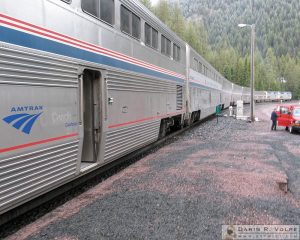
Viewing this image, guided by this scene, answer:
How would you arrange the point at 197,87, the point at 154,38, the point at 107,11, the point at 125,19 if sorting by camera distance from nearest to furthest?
1. the point at 107,11
2. the point at 125,19
3. the point at 154,38
4. the point at 197,87

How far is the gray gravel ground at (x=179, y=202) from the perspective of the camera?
4270 millimetres

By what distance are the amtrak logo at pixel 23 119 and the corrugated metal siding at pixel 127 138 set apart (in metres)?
2.24

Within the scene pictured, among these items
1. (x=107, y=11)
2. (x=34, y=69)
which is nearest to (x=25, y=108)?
(x=34, y=69)

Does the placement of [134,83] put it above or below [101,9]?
below

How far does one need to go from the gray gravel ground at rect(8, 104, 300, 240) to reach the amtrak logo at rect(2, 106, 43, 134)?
1.31m

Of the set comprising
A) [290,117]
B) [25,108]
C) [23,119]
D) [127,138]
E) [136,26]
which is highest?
[136,26]

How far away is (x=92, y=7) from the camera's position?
5938mm

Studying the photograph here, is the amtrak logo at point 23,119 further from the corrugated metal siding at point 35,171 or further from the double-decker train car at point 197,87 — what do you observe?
the double-decker train car at point 197,87

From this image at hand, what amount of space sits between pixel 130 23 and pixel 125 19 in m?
0.30

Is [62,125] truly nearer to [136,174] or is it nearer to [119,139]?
[119,139]

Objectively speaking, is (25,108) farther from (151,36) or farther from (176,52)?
(176,52)

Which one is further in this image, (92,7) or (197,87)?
(197,87)

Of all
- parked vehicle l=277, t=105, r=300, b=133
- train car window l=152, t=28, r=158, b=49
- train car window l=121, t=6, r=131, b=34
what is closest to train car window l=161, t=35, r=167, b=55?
train car window l=152, t=28, r=158, b=49

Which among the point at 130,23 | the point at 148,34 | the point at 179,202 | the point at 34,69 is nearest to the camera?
the point at 34,69
